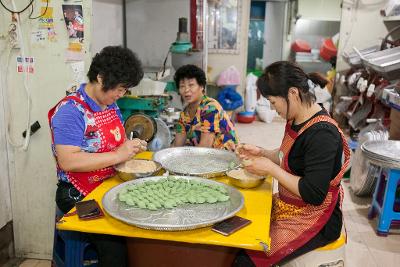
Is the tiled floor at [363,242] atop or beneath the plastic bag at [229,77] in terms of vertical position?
beneath

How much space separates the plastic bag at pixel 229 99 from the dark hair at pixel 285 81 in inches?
188

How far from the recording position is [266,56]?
920 cm

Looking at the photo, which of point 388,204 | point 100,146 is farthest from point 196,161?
point 388,204

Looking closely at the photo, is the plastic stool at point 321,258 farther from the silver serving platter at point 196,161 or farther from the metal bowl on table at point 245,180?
the silver serving platter at point 196,161

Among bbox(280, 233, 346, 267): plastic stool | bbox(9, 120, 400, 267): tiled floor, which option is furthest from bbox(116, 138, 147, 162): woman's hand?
bbox(9, 120, 400, 267): tiled floor

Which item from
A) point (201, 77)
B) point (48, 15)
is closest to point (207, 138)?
point (201, 77)

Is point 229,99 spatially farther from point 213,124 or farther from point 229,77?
point 213,124

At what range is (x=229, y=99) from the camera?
6.66 m

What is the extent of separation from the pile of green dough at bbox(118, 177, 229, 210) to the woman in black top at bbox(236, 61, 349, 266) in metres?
0.22

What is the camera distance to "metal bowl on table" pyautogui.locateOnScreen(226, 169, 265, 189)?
1868 millimetres

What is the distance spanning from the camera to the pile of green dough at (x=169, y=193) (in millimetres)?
1628

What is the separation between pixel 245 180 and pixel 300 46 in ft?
24.0

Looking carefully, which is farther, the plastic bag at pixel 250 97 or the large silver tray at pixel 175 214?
the plastic bag at pixel 250 97

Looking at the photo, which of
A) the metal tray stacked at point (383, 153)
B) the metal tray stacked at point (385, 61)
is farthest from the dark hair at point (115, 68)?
the metal tray stacked at point (385, 61)
